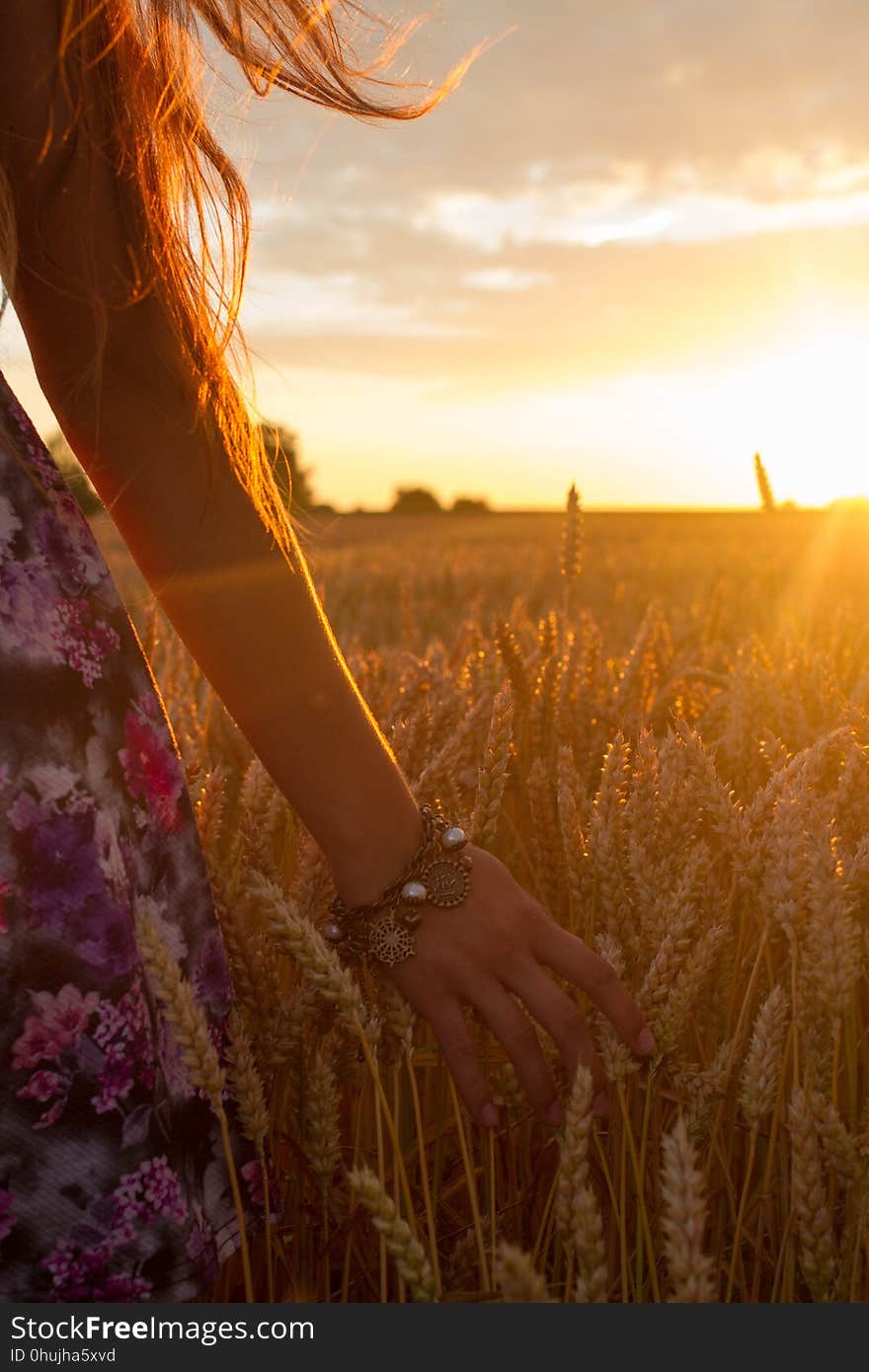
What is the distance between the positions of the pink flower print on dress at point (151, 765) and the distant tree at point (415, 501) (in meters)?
41.0

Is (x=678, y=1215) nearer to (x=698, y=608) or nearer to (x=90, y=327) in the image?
(x=90, y=327)

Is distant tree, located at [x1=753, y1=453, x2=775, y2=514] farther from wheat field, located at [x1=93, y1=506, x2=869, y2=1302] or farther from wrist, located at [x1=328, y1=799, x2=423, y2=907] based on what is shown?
wrist, located at [x1=328, y1=799, x2=423, y2=907]

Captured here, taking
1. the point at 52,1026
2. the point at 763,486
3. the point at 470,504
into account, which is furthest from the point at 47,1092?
the point at 470,504

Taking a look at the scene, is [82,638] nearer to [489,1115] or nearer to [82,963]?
[82,963]

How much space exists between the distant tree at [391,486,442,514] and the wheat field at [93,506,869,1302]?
133 feet

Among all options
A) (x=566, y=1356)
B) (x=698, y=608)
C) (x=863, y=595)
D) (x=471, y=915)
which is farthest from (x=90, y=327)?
(x=863, y=595)

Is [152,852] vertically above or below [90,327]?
below

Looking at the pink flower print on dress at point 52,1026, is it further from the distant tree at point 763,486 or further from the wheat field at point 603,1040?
the distant tree at point 763,486

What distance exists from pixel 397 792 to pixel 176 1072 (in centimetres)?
29

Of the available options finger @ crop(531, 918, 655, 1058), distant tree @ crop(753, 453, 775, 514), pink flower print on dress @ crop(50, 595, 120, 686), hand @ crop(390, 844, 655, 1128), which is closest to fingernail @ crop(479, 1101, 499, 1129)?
hand @ crop(390, 844, 655, 1128)

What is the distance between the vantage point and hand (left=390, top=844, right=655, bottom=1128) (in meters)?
0.84

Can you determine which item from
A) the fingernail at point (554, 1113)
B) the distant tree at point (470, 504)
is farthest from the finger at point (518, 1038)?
the distant tree at point (470, 504)

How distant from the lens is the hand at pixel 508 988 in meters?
0.84

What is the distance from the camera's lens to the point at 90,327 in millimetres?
902
